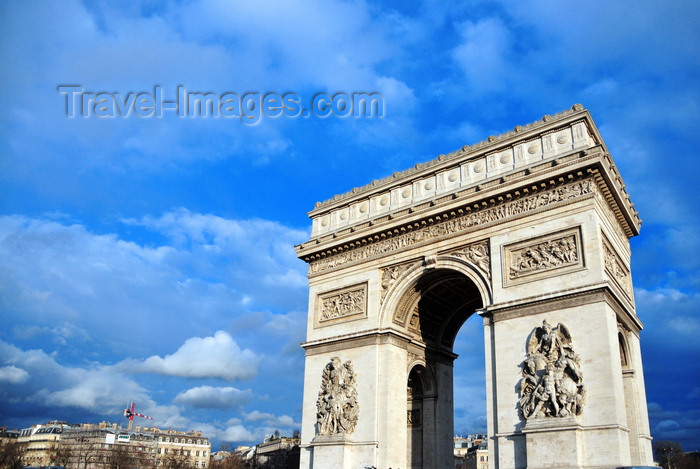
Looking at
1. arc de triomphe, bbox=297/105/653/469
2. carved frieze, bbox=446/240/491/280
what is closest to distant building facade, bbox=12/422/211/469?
arc de triomphe, bbox=297/105/653/469

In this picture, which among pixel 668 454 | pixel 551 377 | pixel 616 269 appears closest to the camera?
pixel 551 377

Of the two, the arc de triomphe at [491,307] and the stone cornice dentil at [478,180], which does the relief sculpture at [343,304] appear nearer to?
the arc de triomphe at [491,307]

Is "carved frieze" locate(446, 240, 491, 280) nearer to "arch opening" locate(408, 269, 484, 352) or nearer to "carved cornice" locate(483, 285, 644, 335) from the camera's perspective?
"arch opening" locate(408, 269, 484, 352)

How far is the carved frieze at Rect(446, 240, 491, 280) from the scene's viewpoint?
65.8 feet

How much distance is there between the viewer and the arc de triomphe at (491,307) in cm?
1700

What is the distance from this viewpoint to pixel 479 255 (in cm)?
2041

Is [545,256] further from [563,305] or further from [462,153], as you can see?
[462,153]

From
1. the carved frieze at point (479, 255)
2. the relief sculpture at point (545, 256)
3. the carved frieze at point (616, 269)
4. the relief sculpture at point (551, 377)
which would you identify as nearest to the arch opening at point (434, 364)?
the carved frieze at point (479, 255)

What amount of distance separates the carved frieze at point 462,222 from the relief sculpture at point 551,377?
388cm

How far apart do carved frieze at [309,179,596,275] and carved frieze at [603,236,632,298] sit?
184 centimetres

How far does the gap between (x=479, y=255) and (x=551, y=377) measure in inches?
189

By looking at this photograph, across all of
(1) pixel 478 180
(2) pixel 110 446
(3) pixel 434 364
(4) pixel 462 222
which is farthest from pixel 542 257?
(2) pixel 110 446

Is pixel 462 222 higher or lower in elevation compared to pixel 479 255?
higher

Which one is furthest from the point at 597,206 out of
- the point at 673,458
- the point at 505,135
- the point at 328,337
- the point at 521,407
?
the point at 673,458
